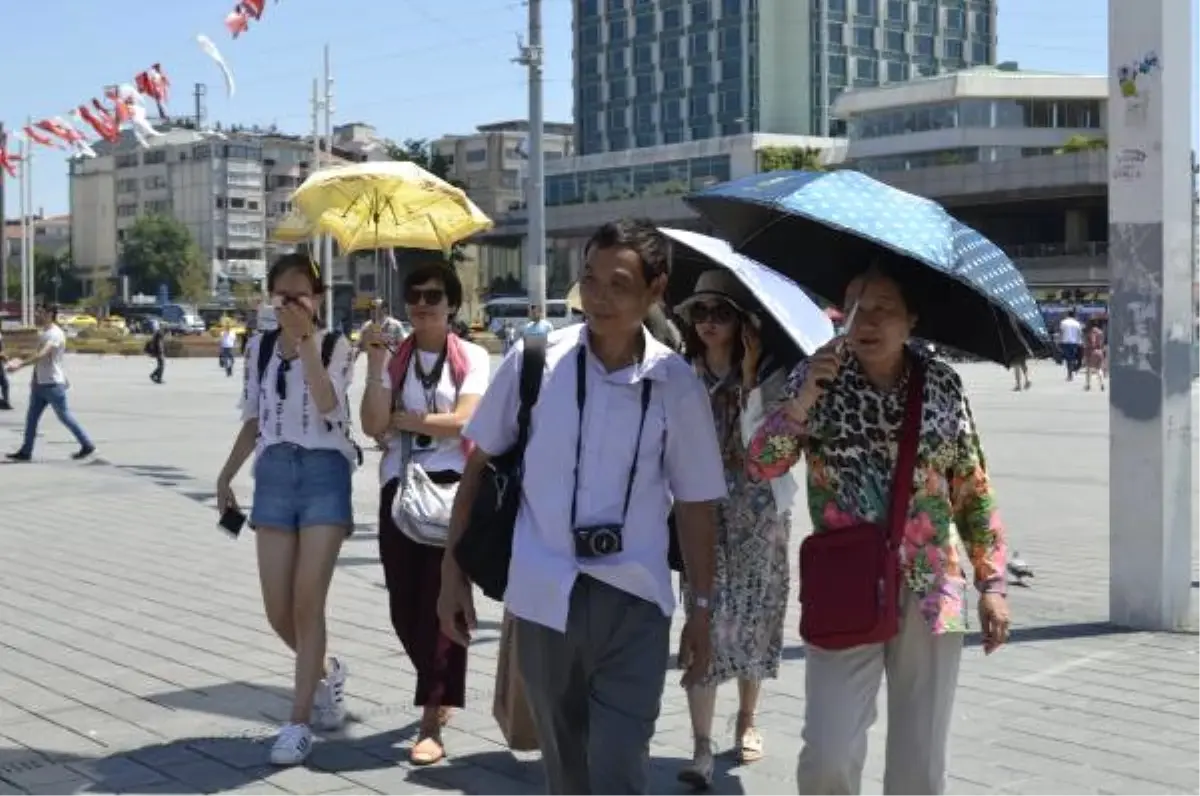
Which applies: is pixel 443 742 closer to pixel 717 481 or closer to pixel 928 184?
pixel 717 481

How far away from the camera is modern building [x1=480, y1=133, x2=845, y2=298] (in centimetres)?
9538

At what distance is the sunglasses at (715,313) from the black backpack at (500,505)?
A: 4.36ft

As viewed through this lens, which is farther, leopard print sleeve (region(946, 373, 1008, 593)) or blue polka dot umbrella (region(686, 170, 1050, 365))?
leopard print sleeve (region(946, 373, 1008, 593))

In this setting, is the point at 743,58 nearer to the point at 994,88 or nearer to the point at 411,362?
the point at 994,88

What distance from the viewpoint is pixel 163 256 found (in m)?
124

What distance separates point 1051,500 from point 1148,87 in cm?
636

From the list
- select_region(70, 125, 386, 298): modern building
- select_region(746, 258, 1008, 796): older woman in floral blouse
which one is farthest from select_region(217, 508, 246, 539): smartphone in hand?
select_region(70, 125, 386, 298): modern building

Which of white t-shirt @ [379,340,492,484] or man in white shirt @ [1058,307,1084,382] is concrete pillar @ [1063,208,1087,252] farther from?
white t-shirt @ [379,340,492,484]

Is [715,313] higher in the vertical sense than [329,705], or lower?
higher

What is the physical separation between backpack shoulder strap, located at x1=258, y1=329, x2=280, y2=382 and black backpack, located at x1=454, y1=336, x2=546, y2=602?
193 cm

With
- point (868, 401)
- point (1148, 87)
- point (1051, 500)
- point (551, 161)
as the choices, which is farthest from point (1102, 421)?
point (551, 161)

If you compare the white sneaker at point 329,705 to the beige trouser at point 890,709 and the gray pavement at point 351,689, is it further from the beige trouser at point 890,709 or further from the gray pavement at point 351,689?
the beige trouser at point 890,709

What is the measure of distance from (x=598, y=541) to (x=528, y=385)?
1.43 ft

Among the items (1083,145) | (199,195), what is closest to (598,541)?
(1083,145)
